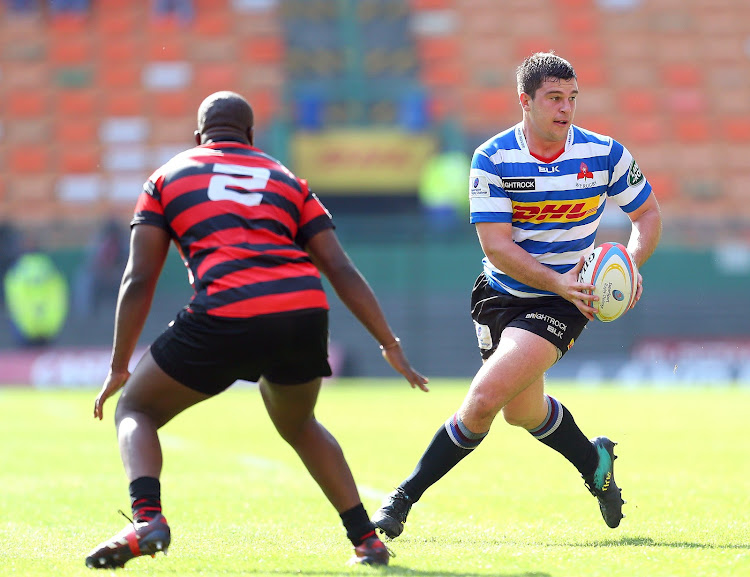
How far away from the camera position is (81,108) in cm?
2803

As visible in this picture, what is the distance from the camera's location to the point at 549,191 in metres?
5.65

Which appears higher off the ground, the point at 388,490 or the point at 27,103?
the point at 27,103

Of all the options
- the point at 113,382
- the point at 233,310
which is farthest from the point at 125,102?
the point at 233,310

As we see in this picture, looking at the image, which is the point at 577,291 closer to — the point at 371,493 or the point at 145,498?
the point at 145,498

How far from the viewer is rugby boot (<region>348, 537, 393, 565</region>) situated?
15.2ft

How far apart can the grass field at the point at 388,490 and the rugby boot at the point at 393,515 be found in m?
0.11

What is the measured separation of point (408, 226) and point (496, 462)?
12.6 m

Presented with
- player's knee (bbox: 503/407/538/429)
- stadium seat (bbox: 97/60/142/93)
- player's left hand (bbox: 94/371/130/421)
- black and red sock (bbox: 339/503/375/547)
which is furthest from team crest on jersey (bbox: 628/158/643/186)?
stadium seat (bbox: 97/60/142/93)

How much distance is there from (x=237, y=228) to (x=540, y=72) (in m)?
1.74

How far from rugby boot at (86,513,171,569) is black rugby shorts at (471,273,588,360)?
6.43 ft

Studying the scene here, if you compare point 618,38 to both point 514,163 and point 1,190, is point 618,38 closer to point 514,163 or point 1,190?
point 1,190

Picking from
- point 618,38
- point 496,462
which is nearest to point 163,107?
point 618,38

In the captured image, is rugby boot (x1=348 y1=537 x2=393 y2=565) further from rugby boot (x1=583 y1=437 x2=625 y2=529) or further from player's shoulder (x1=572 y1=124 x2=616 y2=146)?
player's shoulder (x1=572 y1=124 x2=616 y2=146)

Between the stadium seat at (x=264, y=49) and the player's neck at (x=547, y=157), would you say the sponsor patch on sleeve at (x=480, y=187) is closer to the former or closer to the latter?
the player's neck at (x=547, y=157)
